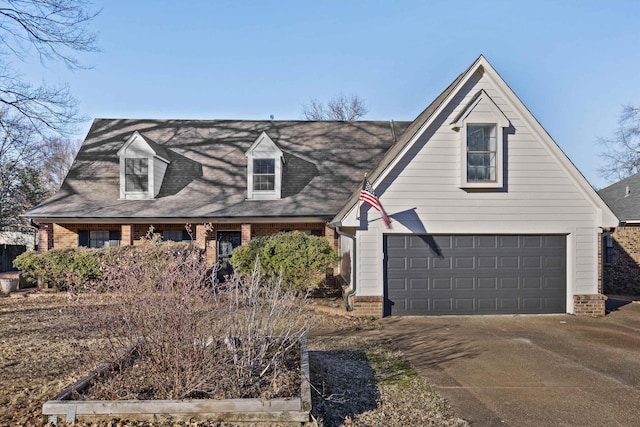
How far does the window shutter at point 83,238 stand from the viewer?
1611cm

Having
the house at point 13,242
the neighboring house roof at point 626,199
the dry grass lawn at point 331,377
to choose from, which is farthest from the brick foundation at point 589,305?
the house at point 13,242

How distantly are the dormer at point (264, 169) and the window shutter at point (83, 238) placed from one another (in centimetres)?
600

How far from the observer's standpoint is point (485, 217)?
37.8ft

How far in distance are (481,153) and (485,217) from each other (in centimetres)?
166

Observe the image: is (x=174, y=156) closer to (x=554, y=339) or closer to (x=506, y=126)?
(x=506, y=126)

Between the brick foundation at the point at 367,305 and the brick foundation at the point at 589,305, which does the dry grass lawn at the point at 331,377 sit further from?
the brick foundation at the point at 589,305

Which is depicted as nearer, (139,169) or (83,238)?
(83,238)

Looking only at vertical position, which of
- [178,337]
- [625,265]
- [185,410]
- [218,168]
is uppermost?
[218,168]

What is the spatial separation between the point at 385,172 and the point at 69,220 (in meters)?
11.0

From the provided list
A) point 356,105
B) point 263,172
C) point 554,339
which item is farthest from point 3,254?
point 356,105

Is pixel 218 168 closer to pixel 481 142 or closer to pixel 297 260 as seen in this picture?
pixel 297 260

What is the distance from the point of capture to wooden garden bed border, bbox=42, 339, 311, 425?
4.51m

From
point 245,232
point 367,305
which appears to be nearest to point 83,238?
point 245,232

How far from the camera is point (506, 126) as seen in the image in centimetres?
1138
